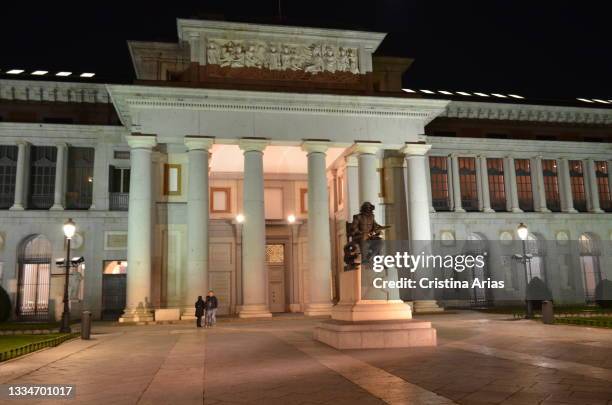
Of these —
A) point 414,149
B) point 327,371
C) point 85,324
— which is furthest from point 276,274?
point 327,371

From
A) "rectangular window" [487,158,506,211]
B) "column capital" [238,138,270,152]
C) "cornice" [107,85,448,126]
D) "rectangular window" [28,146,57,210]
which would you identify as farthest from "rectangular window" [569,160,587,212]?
"rectangular window" [28,146,57,210]

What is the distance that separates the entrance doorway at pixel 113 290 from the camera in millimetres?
39031

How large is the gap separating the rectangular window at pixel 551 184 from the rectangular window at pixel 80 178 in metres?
38.6

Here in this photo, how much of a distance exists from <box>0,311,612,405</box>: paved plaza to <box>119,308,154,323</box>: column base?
9892mm

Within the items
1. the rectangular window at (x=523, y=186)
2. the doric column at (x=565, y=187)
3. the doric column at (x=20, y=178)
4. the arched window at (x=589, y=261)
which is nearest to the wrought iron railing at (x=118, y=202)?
the doric column at (x=20, y=178)

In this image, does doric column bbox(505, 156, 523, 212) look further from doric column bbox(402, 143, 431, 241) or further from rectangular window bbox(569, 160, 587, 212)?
doric column bbox(402, 143, 431, 241)

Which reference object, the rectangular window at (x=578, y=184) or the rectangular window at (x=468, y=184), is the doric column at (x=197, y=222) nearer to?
the rectangular window at (x=468, y=184)

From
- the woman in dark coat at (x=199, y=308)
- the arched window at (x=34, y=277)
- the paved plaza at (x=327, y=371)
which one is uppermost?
the arched window at (x=34, y=277)

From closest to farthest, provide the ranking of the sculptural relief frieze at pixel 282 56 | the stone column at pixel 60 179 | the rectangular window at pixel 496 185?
1. the sculptural relief frieze at pixel 282 56
2. the stone column at pixel 60 179
3. the rectangular window at pixel 496 185

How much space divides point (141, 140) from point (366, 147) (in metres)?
13.8

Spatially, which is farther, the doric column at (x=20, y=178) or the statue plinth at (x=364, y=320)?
the doric column at (x=20, y=178)

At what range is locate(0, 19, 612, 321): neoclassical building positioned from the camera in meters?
33.2

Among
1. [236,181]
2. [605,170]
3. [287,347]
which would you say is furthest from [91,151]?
[605,170]

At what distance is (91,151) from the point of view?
41.4m
